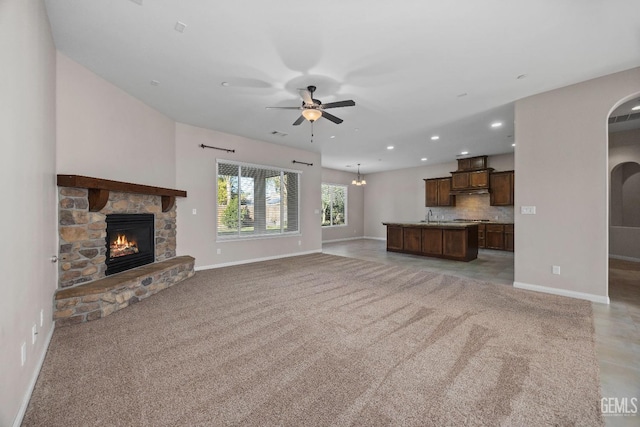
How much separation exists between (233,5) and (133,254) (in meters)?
3.80

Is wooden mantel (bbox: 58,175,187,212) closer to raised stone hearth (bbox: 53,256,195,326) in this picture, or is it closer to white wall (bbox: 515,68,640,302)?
raised stone hearth (bbox: 53,256,195,326)

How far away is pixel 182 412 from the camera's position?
1654 millimetres

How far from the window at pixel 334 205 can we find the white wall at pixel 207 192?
3.93m

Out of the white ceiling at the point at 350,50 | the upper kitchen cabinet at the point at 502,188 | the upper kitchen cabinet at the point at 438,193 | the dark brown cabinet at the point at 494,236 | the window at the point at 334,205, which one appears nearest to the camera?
the white ceiling at the point at 350,50

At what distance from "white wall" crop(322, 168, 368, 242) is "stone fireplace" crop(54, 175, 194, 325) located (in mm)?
6945

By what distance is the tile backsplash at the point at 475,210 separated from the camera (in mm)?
8484

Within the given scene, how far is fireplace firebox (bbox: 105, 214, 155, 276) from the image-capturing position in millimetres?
3771

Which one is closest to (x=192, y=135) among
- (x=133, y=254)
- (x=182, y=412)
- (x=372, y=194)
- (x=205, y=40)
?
(x=133, y=254)

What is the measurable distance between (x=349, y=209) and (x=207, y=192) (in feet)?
23.0

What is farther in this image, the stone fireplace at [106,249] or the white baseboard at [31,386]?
the stone fireplace at [106,249]

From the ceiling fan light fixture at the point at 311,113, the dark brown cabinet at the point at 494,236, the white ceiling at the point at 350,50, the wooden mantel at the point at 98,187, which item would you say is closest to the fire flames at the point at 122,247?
the wooden mantel at the point at 98,187

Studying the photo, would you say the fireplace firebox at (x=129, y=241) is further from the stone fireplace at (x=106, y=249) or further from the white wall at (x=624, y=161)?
the white wall at (x=624, y=161)

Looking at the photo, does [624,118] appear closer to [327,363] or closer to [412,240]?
[412,240]

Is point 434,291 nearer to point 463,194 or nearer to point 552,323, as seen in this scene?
point 552,323
